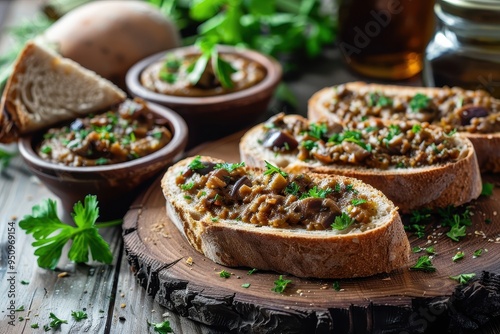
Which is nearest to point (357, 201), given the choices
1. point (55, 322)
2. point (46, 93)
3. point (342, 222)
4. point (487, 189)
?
point (342, 222)

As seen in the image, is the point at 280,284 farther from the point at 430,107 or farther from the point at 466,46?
the point at 466,46

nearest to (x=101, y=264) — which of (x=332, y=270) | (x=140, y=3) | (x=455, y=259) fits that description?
(x=332, y=270)

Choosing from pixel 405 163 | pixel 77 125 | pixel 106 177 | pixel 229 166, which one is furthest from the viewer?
pixel 77 125

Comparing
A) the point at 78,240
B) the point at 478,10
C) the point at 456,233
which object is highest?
the point at 478,10

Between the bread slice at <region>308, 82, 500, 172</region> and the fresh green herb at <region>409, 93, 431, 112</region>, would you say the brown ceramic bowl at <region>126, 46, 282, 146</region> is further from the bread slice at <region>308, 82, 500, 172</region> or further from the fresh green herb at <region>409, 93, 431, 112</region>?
the fresh green herb at <region>409, 93, 431, 112</region>

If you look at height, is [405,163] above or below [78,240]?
above

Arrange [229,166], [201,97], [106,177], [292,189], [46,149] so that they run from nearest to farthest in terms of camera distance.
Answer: [292,189]
[229,166]
[106,177]
[46,149]
[201,97]
